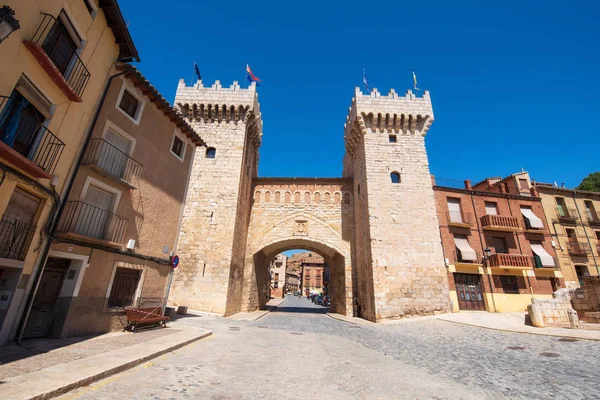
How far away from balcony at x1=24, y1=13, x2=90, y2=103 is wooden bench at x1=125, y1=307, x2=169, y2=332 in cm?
682

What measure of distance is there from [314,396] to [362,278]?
15.6m

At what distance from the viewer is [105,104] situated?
9.07m

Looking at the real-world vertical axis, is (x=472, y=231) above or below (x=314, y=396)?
above

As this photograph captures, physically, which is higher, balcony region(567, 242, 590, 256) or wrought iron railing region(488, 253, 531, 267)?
balcony region(567, 242, 590, 256)

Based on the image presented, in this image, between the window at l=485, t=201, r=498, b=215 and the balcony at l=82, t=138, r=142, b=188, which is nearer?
the balcony at l=82, t=138, r=142, b=188

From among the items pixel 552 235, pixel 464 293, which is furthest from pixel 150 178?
pixel 552 235

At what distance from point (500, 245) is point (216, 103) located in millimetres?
23585

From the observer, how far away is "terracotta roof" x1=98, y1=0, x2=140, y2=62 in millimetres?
8703

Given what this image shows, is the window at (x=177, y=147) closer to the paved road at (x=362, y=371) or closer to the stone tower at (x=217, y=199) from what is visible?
the stone tower at (x=217, y=199)

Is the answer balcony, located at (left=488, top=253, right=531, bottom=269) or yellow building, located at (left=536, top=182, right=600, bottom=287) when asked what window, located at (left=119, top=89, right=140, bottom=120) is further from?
→ yellow building, located at (left=536, top=182, right=600, bottom=287)

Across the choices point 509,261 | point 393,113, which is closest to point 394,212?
point 393,113

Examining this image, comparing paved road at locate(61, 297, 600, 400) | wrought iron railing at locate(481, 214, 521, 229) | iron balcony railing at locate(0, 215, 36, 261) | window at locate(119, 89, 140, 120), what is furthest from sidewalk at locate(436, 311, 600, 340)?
window at locate(119, 89, 140, 120)

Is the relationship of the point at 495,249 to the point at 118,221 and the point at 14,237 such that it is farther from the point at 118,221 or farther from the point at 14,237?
the point at 14,237

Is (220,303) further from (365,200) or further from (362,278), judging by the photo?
(365,200)
